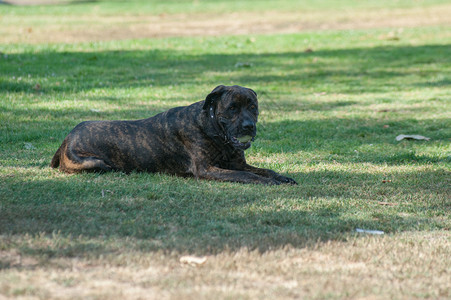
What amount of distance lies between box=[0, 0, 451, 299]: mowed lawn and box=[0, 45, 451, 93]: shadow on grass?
69 mm

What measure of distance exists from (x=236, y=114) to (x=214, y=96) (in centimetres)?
36

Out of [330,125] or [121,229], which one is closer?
[121,229]

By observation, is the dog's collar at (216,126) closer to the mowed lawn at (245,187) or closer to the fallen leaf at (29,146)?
the mowed lawn at (245,187)

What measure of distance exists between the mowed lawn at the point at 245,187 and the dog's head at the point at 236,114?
0.59m

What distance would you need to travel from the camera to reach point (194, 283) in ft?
12.8

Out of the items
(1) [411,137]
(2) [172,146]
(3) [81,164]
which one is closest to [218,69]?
(1) [411,137]

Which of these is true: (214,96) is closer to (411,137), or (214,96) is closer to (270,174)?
(270,174)

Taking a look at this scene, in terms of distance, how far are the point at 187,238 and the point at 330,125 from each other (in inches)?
231

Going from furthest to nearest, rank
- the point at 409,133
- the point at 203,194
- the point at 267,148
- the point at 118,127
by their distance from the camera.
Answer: the point at 409,133 → the point at 267,148 → the point at 118,127 → the point at 203,194

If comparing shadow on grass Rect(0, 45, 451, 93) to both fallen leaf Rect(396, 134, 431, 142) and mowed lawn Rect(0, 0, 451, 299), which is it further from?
fallen leaf Rect(396, 134, 431, 142)

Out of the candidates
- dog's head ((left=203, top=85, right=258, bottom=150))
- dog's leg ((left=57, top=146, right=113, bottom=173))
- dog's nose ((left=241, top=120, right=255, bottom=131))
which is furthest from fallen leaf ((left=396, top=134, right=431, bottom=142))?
dog's leg ((left=57, top=146, right=113, bottom=173))

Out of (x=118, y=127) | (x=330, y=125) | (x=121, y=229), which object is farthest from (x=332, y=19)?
(x=121, y=229)

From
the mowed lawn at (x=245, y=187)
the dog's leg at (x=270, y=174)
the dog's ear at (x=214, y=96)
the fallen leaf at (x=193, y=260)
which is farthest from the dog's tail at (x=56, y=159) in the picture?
the fallen leaf at (x=193, y=260)

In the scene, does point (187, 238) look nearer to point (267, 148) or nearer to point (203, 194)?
point (203, 194)
